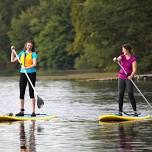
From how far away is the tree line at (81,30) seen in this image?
195ft

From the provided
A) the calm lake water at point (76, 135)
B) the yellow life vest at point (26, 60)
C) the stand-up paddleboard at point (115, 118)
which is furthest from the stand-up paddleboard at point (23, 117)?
the stand-up paddleboard at point (115, 118)

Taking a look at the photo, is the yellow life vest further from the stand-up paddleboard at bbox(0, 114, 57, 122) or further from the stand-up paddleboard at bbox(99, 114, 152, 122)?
the stand-up paddleboard at bbox(99, 114, 152, 122)

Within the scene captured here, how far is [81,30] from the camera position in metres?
64.0

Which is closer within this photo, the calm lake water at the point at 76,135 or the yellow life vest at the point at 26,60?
the calm lake water at the point at 76,135

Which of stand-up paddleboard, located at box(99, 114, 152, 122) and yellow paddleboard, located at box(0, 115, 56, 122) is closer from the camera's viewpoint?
stand-up paddleboard, located at box(99, 114, 152, 122)

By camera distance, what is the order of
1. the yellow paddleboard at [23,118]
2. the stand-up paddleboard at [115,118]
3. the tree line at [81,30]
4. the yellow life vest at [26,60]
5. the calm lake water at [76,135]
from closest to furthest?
the calm lake water at [76,135]
the stand-up paddleboard at [115,118]
the yellow paddleboard at [23,118]
the yellow life vest at [26,60]
the tree line at [81,30]

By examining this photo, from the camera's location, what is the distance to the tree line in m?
59.5

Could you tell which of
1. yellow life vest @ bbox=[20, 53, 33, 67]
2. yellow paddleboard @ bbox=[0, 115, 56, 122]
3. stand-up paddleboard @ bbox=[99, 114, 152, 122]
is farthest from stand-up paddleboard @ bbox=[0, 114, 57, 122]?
stand-up paddleboard @ bbox=[99, 114, 152, 122]

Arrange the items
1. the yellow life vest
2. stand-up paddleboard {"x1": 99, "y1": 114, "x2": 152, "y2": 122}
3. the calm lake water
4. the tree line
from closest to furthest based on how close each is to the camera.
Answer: the calm lake water
stand-up paddleboard {"x1": 99, "y1": 114, "x2": 152, "y2": 122}
the yellow life vest
the tree line

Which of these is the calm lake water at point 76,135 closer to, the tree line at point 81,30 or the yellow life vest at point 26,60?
the yellow life vest at point 26,60

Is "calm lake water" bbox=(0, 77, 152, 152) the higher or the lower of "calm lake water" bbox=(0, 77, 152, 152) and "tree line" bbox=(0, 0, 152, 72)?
the lower

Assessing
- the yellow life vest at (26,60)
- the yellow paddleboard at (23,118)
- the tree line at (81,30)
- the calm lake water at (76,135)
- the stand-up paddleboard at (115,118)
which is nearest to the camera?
the calm lake water at (76,135)

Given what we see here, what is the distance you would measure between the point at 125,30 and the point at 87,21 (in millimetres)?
2987

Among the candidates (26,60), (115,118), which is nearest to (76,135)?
(115,118)
